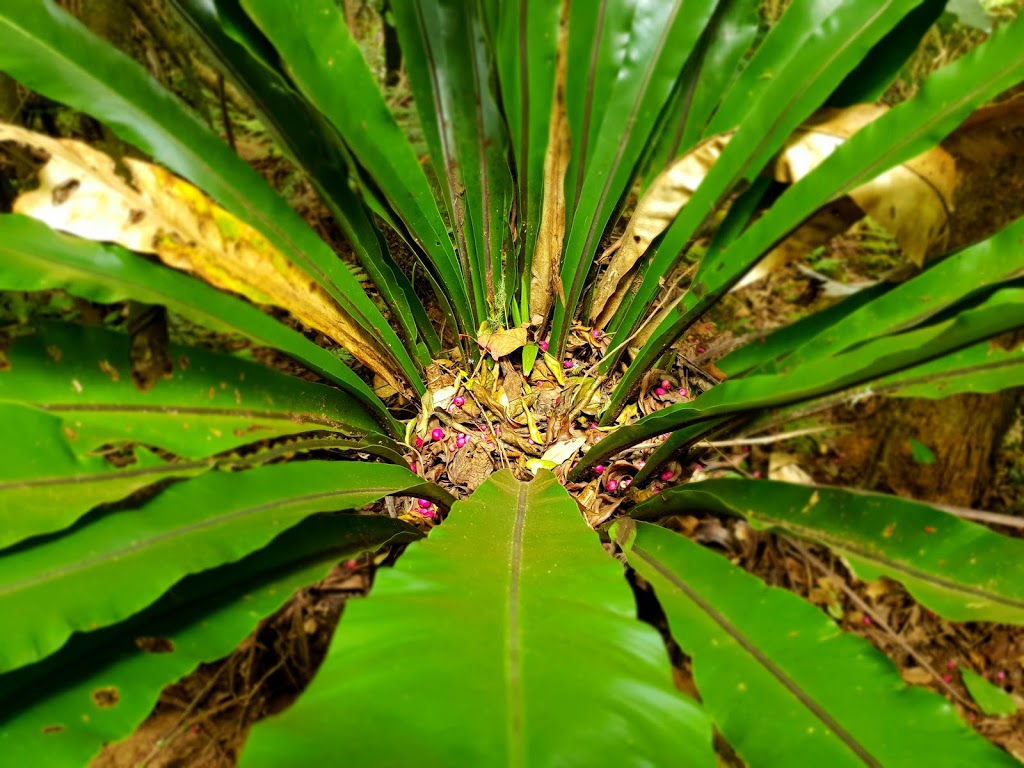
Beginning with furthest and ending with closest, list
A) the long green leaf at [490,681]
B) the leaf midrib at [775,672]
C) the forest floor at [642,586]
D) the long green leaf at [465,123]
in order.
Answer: the forest floor at [642,586] < the long green leaf at [465,123] < the leaf midrib at [775,672] < the long green leaf at [490,681]

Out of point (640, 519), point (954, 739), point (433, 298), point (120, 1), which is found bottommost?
point (954, 739)

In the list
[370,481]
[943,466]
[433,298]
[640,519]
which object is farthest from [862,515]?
[433,298]

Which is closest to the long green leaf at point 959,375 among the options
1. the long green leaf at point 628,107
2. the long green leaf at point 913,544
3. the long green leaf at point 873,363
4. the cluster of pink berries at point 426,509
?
the long green leaf at point 873,363

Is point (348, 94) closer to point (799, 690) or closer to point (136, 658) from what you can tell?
point (136, 658)

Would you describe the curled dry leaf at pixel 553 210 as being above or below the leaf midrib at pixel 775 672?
above

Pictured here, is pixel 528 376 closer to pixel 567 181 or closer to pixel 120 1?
pixel 567 181

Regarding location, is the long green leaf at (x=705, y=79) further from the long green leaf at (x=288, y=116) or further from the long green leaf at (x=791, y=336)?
the long green leaf at (x=288, y=116)
